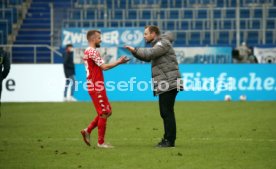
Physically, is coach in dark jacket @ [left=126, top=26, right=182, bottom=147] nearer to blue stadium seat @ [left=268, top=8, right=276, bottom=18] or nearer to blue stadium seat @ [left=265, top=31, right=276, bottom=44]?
blue stadium seat @ [left=265, top=31, right=276, bottom=44]

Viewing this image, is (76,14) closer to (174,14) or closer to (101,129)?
(174,14)

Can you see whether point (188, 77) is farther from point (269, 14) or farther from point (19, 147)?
point (19, 147)

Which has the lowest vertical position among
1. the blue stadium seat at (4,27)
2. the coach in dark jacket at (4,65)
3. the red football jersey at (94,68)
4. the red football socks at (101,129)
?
the blue stadium seat at (4,27)

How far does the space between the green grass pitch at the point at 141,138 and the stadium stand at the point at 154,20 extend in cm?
980

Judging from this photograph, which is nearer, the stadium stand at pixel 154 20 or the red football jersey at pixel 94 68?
the red football jersey at pixel 94 68

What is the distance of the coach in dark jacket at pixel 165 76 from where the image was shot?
12.7 metres

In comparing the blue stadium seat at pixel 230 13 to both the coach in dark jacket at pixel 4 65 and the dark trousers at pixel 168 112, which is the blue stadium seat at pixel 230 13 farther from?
the dark trousers at pixel 168 112

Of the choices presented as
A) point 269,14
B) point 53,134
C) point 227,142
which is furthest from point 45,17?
point 227,142

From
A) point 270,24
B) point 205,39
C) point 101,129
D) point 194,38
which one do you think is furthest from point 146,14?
point 101,129

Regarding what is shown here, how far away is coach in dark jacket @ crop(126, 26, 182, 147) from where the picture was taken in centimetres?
1271

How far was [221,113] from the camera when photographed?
843 inches

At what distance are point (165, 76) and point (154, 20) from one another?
21.8 metres

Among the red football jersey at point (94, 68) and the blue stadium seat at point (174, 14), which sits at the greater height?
the red football jersey at point (94, 68)

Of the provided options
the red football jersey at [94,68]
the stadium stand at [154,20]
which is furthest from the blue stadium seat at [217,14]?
the red football jersey at [94,68]
